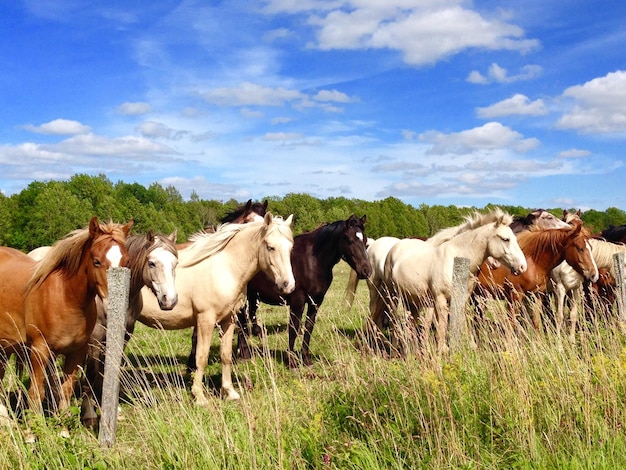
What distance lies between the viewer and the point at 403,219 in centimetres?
8256

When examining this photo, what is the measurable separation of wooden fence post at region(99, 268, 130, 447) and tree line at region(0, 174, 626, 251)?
10.9 metres

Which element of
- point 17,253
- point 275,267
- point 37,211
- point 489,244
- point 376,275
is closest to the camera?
point 17,253

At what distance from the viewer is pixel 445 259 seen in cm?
775

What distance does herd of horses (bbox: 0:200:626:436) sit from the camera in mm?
→ 4707

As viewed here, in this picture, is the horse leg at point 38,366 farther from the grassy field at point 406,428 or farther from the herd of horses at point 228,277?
the grassy field at point 406,428

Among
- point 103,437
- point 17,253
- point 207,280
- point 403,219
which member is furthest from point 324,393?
point 403,219

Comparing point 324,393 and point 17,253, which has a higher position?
point 17,253

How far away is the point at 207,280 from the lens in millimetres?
6504

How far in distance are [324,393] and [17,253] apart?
387 cm

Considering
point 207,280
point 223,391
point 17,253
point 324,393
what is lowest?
point 223,391

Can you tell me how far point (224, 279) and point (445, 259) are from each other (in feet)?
11.3

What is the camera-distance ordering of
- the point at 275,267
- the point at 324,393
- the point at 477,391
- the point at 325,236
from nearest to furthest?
the point at 477,391 < the point at 324,393 < the point at 275,267 < the point at 325,236

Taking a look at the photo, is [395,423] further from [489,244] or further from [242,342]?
[242,342]

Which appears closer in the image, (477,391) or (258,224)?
(477,391)
